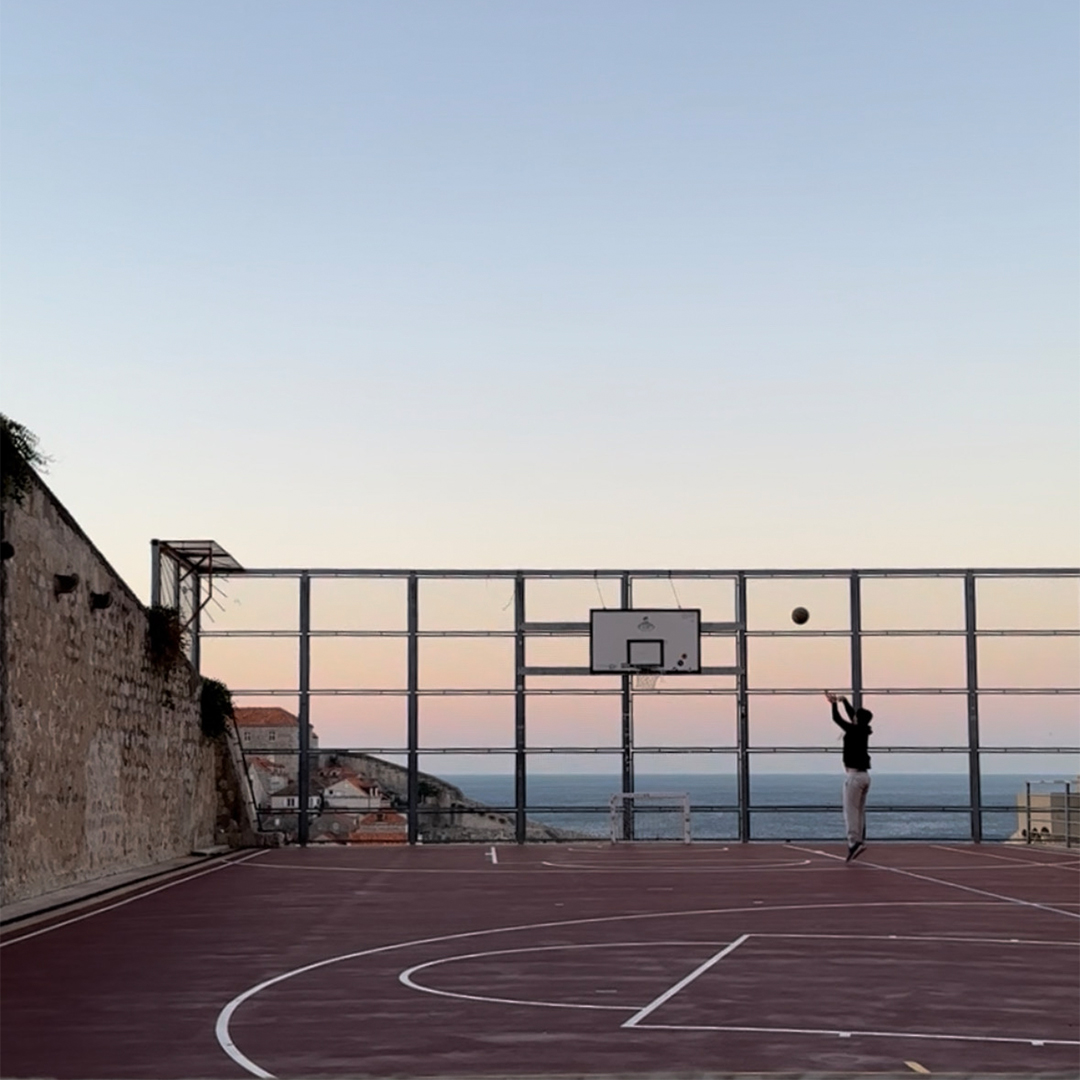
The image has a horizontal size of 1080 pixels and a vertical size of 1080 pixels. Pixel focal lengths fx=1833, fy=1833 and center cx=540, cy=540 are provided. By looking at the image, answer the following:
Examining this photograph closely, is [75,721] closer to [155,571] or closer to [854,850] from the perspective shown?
[155,571]

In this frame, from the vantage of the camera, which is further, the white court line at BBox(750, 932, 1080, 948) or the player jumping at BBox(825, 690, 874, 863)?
the player jumping at BBox(825, 690, 874, 863)

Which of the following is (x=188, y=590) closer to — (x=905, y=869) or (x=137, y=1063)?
(x=905, y=869)

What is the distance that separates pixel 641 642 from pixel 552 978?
751 inches

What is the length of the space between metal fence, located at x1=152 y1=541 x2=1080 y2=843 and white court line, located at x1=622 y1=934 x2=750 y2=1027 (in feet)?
53.4

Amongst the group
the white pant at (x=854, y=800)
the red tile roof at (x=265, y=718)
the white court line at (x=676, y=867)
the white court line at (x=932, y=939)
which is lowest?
the white court line at (x=676, y=867)

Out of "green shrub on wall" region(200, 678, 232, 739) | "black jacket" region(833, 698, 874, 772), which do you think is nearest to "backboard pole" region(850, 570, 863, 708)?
"black jacket" region(833, 698, 874, 772)

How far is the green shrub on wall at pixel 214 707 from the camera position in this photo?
28953 mm

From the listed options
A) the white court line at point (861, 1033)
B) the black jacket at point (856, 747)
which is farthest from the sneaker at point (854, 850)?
the white court line at point (861, 1033)

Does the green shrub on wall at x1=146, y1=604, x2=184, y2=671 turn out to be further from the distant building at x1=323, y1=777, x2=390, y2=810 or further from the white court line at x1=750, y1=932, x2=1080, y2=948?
the white court line at x1=750, y1=932, x2=1080, y2=948

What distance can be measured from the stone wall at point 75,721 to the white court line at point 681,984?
7.64 metres

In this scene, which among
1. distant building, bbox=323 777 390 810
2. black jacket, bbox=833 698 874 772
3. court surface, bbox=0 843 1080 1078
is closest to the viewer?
court surface, bbox=0 843 1080 1078

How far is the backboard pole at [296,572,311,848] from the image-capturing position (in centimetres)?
3075

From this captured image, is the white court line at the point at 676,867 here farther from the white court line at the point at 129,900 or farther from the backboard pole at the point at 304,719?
the backboard pole at the point at 304,719

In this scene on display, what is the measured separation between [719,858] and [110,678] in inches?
353
